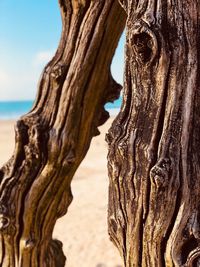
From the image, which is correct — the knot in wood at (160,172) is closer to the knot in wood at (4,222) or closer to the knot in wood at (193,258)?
the knot in wood at (193,258)

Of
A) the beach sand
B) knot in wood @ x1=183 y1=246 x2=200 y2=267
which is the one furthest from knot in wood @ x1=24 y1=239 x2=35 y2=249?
the beach sand

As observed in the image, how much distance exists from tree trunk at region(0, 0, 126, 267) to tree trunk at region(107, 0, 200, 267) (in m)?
1.16

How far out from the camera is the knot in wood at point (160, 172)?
7.72ft

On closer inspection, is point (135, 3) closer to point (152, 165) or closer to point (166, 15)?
point (166, 15)

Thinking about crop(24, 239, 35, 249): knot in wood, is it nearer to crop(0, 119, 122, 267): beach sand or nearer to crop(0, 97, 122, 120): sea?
crop(0, 119, 122, 267): beach sand

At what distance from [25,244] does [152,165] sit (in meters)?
1.75

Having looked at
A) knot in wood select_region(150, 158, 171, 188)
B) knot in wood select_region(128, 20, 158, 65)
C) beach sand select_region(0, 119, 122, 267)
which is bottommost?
beach sand select_region(0, 119, 122, 267)

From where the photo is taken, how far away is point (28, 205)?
3818 mm

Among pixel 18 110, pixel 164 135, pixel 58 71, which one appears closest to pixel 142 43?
pixel 164 135

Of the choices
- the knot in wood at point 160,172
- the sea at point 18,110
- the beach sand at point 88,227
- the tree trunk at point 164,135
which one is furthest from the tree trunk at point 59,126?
the sea at point 18,110

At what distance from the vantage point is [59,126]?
373cm

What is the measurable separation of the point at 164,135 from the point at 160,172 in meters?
0.19

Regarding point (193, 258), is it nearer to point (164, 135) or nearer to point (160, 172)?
point (160, 172)

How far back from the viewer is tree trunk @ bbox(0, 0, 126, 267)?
368 cm
